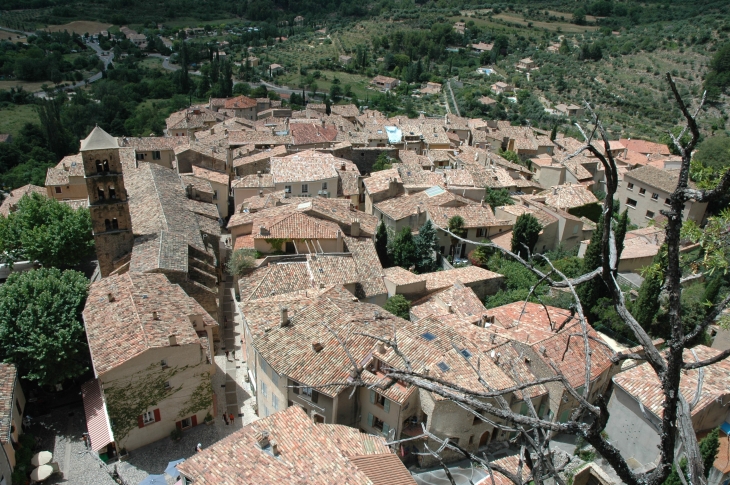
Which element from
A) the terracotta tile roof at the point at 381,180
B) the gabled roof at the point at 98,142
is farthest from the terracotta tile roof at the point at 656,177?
the gabled roof at the point at 98,142

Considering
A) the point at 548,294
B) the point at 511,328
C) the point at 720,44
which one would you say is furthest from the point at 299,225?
the point at 720,44

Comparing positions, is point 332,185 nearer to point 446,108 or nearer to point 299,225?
point 299,225

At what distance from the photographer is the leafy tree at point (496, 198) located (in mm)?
47062

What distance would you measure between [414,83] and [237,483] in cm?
11249

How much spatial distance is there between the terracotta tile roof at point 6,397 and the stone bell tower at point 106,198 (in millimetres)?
8935

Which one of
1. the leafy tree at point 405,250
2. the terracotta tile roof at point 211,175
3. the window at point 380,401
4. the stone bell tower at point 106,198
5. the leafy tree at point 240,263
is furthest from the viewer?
the terracotta tile roof at point 211,175

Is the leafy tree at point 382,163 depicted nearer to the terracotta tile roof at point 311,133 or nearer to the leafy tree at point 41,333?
the terracotta tile roof at point 311,133

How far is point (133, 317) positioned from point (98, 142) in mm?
11594

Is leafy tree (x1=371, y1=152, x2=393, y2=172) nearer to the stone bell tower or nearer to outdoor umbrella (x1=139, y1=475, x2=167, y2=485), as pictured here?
the stone bell tower

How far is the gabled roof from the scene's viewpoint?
97.2ft

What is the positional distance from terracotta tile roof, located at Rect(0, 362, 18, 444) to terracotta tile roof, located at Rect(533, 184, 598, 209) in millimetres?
40707

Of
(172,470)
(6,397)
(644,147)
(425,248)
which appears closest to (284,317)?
(172,470)

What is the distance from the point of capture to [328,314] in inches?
1013

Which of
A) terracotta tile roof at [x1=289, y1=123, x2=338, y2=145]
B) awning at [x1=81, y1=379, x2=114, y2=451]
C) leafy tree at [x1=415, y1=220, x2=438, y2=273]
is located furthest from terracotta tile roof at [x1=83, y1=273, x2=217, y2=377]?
terracotta tile roof at [x1=289, y1=123, x2=338, y2=145]
